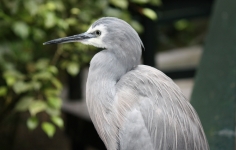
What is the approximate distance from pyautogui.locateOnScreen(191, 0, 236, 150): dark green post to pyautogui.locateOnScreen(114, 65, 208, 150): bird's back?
47 cm

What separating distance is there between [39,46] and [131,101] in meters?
1.31

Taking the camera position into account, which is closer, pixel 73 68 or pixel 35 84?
pixel 35 84

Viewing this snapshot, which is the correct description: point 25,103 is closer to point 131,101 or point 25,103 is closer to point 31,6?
point 31,6

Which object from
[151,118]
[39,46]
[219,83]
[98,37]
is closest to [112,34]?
[98,37]

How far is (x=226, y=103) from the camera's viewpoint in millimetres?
2178

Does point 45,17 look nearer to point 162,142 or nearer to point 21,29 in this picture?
point 21,29

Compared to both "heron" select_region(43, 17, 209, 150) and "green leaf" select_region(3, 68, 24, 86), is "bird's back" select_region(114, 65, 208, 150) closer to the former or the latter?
"heron" select_region(43, 17, 209, 150)

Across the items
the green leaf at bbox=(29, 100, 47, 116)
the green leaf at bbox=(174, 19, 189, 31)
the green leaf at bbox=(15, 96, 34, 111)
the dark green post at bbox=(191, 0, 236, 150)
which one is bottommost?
the green leaf at bbox=(174, 19, 189, 31)

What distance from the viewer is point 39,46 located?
2.87m

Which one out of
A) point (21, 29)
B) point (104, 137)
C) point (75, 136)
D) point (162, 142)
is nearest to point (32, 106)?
point (21, 29)

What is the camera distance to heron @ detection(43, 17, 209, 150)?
1.69m

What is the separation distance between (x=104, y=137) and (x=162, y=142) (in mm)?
222

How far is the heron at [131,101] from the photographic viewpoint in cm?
169

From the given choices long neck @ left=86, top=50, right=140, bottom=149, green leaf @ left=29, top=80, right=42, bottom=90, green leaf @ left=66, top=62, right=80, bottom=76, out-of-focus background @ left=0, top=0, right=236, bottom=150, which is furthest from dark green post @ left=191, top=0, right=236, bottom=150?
green leaf @ left=29, top=80, right=42, bottom=90
